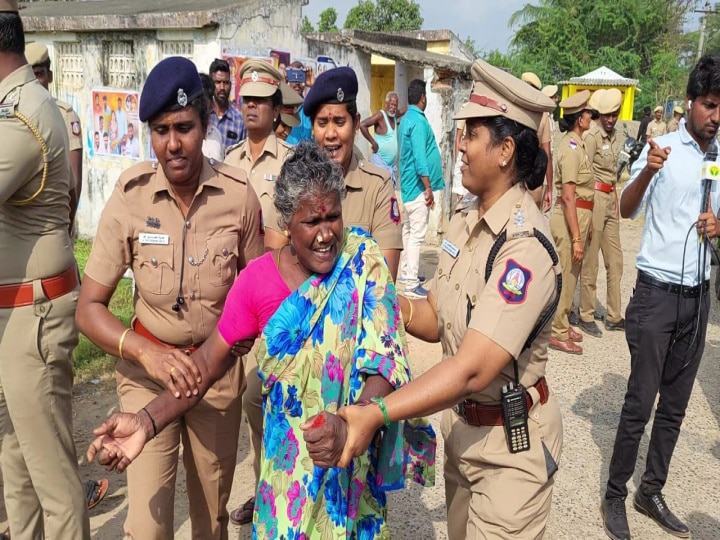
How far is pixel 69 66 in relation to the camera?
9.28 metres

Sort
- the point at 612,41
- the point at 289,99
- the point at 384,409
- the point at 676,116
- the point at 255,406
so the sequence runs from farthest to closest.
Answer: the point at 612,41, the point at 676,116, the point at 289,99, the point at 255,406, the point at 384,409

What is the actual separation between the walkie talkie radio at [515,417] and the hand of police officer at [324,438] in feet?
2.14

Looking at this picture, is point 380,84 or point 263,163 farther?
point 380,84

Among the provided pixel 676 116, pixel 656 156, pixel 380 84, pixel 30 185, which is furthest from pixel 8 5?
pixel 676 116

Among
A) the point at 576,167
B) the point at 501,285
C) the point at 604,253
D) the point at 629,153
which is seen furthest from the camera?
the point at 629,153

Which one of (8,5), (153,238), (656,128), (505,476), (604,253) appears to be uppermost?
(8,5)

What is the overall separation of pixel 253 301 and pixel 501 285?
84 cm

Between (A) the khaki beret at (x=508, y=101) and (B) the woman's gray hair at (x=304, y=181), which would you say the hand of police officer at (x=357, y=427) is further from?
(A) the khaki beret at (x=508, y=101)

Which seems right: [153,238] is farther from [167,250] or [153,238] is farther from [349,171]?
[349,171]

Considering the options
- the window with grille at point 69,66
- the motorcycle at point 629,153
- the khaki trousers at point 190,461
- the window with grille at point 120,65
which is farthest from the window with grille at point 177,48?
the motorcycle at point 629,153

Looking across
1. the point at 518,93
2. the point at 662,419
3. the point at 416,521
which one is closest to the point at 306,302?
the point at 518,93

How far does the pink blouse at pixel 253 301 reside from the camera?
231 centimetres

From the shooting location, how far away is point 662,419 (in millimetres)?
3848

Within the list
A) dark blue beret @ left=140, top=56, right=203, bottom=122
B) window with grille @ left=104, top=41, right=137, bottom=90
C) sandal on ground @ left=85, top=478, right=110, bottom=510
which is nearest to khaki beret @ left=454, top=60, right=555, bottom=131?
dark blue beret @ left=140, top=56, right=203, bottom=122
